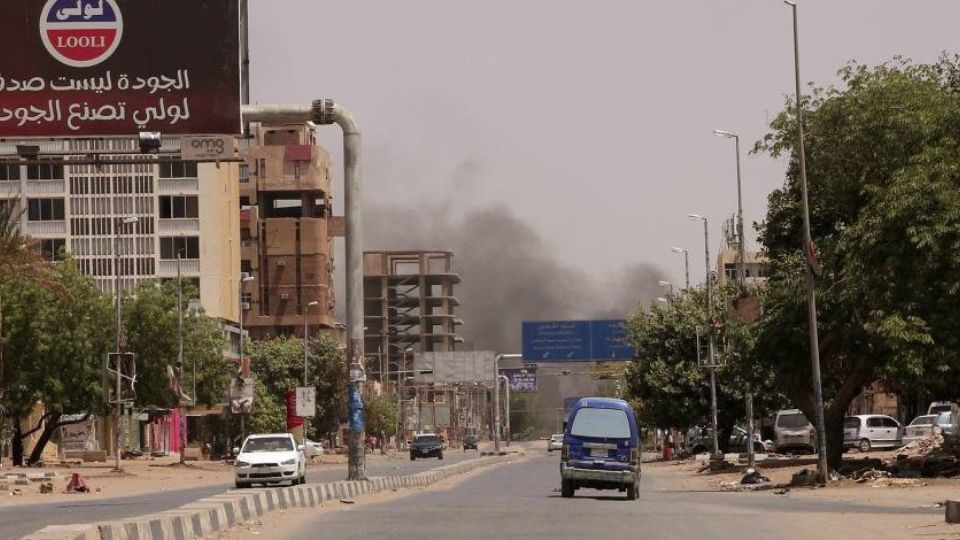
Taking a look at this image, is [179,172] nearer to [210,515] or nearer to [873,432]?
[873,432]

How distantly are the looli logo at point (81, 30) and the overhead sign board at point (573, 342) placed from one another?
75043mm

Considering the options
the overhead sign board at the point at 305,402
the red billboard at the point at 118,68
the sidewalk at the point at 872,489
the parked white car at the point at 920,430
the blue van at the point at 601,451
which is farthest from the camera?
the overhead sign board at the point at 305,402

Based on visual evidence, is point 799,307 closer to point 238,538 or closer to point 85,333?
point 238,538

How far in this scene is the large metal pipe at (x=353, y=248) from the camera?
3675cm

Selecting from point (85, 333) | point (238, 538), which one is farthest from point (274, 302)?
point (238, 538)

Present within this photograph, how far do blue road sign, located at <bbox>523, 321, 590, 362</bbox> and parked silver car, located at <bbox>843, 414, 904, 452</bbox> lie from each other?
106 feet

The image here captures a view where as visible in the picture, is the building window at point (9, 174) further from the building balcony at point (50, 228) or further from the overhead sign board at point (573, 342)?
the overhead sign board at point (573, 342)

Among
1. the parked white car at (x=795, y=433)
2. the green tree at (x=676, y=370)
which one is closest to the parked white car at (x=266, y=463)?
the parked white car at (x=795, y=433)

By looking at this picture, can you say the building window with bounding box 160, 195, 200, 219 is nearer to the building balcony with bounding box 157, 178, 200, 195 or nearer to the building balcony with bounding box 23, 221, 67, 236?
the building balcony with bounding box 157, 178, 200, 195

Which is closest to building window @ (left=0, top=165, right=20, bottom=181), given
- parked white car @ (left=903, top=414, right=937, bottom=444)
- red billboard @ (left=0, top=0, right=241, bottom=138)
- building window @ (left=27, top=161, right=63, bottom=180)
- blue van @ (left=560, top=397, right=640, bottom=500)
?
building window @ (left=27, top=161, right=63, bottom=180)

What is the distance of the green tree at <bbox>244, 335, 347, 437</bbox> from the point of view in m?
132

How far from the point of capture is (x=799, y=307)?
49.1m

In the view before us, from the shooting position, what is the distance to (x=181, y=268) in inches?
5079

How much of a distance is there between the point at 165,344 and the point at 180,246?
48233 millimetres
